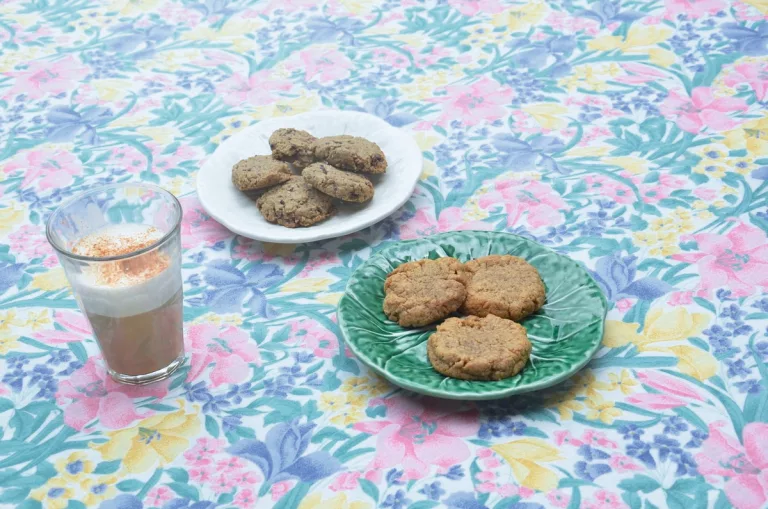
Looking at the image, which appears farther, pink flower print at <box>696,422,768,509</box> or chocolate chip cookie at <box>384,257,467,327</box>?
chocolate chip cookie at <box>384,257,467,327</box>

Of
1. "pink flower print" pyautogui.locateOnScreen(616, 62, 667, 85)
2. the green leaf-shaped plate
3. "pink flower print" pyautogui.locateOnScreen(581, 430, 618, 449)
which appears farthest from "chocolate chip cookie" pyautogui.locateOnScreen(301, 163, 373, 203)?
"pink flower print" pyautogui.locateOnScreen(616, 62, 667, 85)

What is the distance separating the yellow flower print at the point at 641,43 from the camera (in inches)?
96.2

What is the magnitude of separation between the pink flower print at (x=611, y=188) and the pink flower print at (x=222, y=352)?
0.87m

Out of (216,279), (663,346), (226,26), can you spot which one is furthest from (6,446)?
(226,26)

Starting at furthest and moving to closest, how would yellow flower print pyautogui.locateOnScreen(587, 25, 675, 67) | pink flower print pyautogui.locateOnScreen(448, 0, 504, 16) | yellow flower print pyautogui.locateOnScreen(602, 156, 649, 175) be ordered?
pink flower print pyautogui.locateOnScreen(448, 0, 504, 16) < yellow flower print pyautogui.locateOnScreen(587, 25, 675, 67) < yellow flower print pyautogui.locateOnScreen(602, 156, 649, 175)

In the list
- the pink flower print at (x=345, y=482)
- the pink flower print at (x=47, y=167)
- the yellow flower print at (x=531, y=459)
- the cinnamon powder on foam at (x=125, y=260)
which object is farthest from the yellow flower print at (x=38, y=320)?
the yellow flower print at (x=531, y=459)

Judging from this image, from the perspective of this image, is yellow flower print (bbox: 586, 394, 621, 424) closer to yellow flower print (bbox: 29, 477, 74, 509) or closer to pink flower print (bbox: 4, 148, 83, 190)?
yellow flower print (bbox: 29, 477, 74, 509)

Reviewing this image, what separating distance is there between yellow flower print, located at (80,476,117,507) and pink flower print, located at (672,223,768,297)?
3.57 ft

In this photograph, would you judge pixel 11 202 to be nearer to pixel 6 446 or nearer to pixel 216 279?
pixel 216 279

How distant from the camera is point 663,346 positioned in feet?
4.80

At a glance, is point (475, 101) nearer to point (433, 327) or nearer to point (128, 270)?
point (433, 327)

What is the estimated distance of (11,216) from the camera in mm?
1937

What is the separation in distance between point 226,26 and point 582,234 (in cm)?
154

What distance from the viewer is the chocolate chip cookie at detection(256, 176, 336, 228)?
1.76 metres
